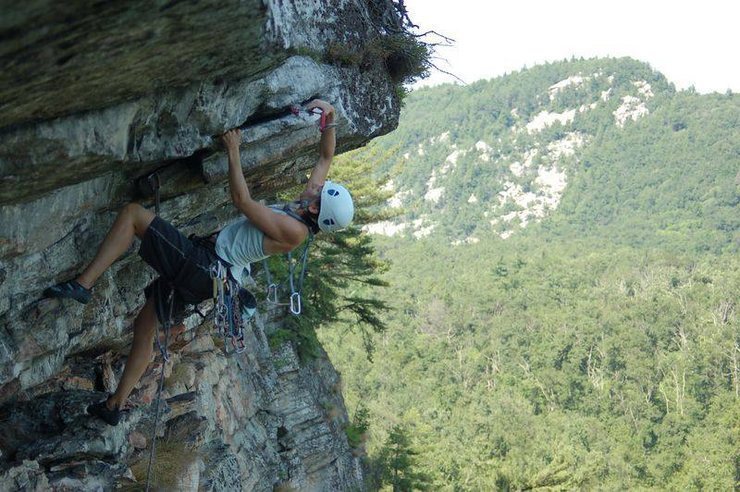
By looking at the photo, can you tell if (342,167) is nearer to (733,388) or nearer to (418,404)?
(418,404)

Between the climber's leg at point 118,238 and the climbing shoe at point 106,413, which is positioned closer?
the climber's leg at point 118,238

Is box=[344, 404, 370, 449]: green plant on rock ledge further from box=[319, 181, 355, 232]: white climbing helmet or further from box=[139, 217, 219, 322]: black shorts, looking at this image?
box=[319, 181, 355, 232]: white climbing helmet

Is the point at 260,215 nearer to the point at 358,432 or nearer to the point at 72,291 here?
the point at 72,291

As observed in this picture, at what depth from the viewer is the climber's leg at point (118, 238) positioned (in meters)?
5.19

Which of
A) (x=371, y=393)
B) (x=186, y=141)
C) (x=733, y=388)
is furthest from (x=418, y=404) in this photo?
(x=186, y=141)

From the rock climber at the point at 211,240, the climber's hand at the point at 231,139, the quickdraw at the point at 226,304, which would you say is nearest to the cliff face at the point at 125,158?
the climber's hand at the point at 231,139

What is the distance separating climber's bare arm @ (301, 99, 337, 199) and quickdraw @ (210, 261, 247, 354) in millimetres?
852

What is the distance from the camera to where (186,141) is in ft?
16.5

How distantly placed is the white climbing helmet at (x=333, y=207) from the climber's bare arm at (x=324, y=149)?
239mm

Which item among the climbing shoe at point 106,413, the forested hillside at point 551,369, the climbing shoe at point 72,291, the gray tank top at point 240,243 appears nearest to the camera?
the climbing shoe at point 72,291

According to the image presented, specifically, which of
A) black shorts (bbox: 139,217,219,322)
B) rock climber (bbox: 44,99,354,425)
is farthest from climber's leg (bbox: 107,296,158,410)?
black shorts (bbox: 139,217,219,322)

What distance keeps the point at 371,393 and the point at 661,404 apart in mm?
24518

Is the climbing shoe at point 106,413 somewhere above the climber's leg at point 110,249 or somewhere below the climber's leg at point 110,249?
below

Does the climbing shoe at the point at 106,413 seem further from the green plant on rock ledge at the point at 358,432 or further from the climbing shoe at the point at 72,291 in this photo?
the green plant on rock ledge at the point at 358,432
